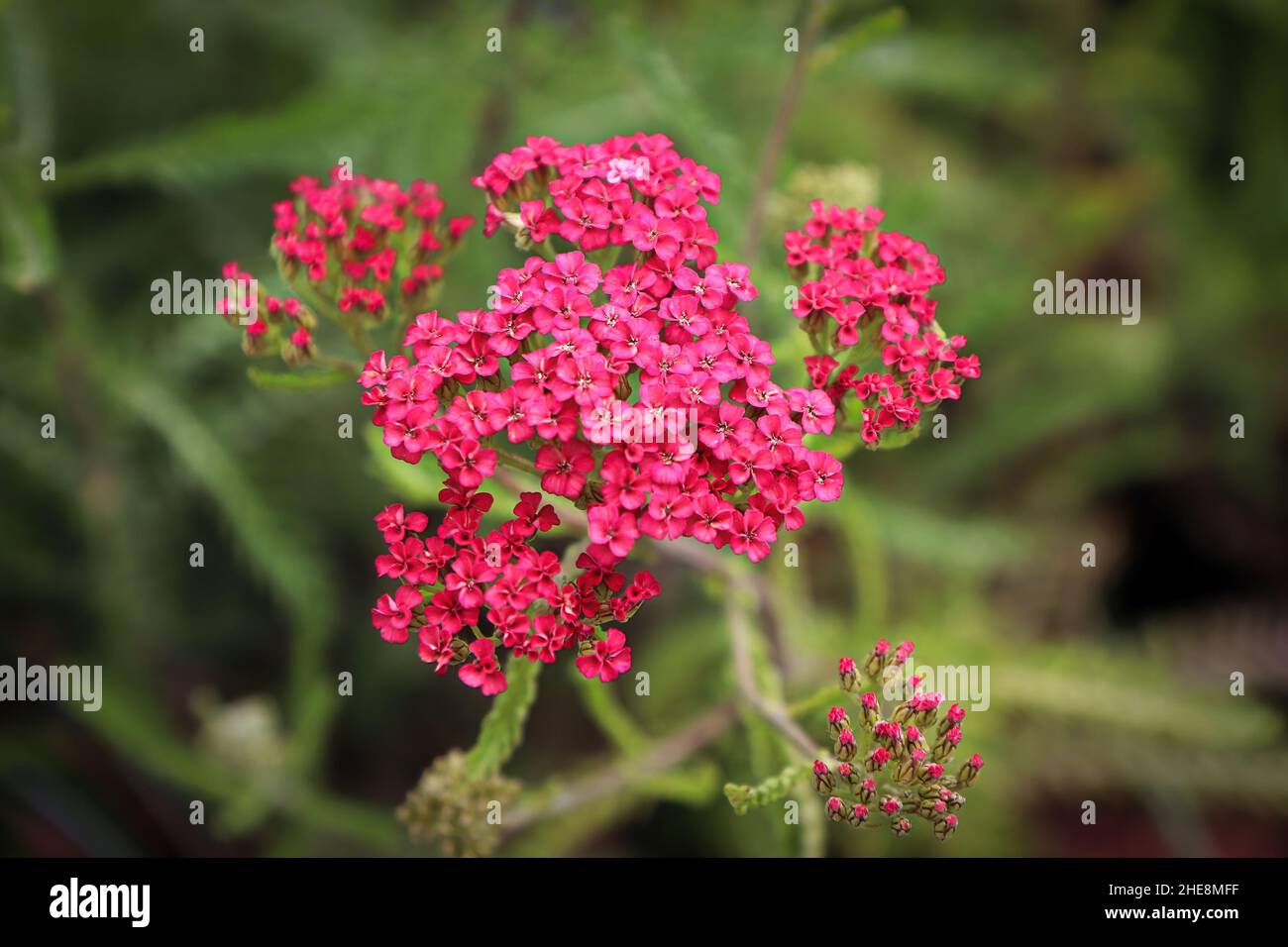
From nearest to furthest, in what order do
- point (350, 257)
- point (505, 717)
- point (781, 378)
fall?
point (505, 717) < point (350, 257) < point (781, 378)

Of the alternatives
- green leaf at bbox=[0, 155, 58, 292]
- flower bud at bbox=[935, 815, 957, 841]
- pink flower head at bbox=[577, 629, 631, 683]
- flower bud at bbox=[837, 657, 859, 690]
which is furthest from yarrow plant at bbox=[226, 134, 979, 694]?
green leaf at bbox=[0, 155, 58, 292]

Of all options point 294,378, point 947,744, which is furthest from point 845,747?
point 294,378

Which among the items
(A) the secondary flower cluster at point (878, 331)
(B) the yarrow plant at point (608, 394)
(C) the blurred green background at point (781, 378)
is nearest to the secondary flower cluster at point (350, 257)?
(B) the yarrow plant at point (608, 394)

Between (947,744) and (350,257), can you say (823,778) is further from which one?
(350,257)

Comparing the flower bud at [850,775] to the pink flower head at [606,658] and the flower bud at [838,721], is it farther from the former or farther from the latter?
the pink flower head at [606,658]

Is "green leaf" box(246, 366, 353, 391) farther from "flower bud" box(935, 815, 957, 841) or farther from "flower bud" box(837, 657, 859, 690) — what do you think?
"flower bud" box(935, 815, 957, 841)

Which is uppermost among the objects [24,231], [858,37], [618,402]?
[858,37]

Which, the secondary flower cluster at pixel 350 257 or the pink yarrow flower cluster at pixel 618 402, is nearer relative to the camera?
the pink yarrow flower cluster at pixel 618 402
